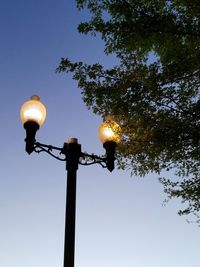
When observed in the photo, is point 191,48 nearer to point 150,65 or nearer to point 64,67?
point 150,65

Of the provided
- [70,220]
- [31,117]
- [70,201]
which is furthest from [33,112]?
[70,220]

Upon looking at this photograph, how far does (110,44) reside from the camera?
26.7ft

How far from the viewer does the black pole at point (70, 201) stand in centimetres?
412

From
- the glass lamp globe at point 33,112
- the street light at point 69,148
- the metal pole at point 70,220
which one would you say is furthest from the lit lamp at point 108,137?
the metal pole at point 70,220

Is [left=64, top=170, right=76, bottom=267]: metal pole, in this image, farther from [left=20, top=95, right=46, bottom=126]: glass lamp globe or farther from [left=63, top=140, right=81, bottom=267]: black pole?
[left=20, top=95, right=46, bottom=126]: glass lamp globe

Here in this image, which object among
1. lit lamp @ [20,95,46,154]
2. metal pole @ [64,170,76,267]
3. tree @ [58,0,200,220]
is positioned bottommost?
metal pole @ [64,170,76,267]

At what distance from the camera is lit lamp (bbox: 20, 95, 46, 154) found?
16.9 ft

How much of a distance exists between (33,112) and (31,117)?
0.07 m

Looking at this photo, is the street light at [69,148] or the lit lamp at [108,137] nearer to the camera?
the street light at [69,148]

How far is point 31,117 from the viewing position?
5172 mm

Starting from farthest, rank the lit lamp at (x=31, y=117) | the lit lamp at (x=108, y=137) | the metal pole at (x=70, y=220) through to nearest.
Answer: the lit lamp at (x=108, y=137), the lit lamp at (x=31, y=117), the metal pole at (x=70, y=220)

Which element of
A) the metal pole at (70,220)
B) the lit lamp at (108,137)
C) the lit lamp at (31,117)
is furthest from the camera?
the lit lamp at (108,137)

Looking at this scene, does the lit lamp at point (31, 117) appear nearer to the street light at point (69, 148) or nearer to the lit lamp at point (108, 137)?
the street light at point (69, 148)

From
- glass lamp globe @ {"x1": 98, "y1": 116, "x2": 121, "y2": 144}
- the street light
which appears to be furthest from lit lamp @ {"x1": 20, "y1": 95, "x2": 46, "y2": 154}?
glass lamp globe @ {"x1": 98, "y1": 116, "x2": 121, "y2": 144}
